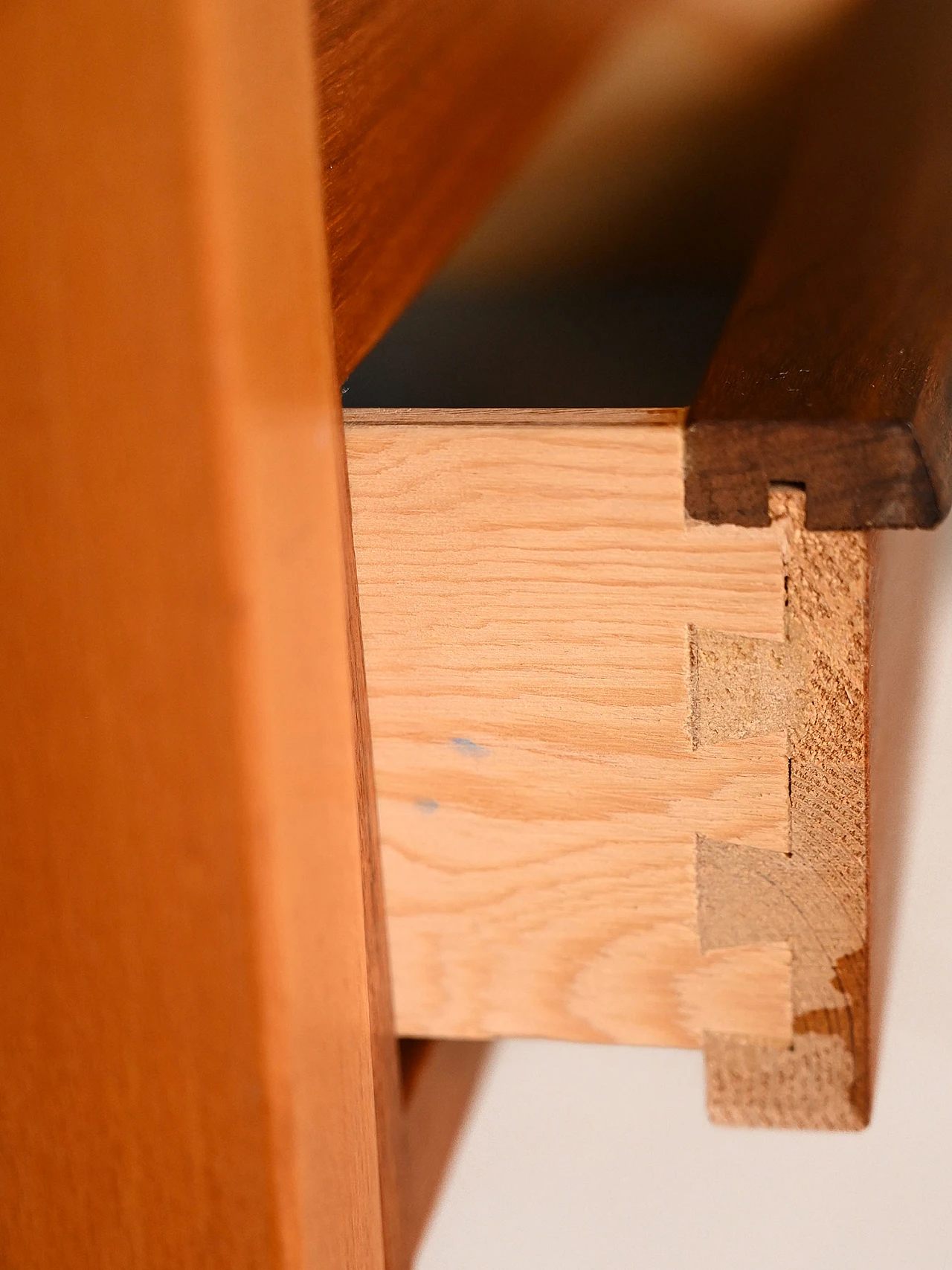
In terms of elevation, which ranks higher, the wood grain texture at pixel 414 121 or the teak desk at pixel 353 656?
the wood grain texture at pixel 414 121

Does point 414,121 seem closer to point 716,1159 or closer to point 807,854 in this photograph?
point 807,854

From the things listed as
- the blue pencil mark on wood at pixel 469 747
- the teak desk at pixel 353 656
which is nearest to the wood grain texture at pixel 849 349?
the teak desk at pixel 353 656

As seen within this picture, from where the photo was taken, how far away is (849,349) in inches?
24.6

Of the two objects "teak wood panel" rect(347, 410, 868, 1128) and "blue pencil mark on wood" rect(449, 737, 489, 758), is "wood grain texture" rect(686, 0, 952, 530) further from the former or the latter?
"blue pencil mark on wood" rect(449, 737, 489, 758)

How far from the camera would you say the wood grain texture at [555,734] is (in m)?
0.61

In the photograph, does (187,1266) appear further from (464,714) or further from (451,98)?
(451,98)

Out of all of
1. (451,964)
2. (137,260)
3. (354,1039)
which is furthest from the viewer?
(451,964)

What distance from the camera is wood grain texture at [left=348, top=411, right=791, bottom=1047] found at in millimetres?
608

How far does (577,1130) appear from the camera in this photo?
0.81m


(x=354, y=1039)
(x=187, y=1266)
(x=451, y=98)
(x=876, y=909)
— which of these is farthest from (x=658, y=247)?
(x=187, y=1266)

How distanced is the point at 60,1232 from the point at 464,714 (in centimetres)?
29

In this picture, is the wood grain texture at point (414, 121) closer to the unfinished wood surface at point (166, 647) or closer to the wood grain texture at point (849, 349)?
the unfinished wood surface at point (166, 647)

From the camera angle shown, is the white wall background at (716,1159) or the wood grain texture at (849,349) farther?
the white wall background at (716,1159)

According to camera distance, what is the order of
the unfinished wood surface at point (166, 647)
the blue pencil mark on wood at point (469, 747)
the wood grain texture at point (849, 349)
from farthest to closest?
1. the blue pencil mark on wood at point (469, 747)
2. the wood grain texture at point (849, 349)
3. the unfinished wood surface at point (166, 647)
